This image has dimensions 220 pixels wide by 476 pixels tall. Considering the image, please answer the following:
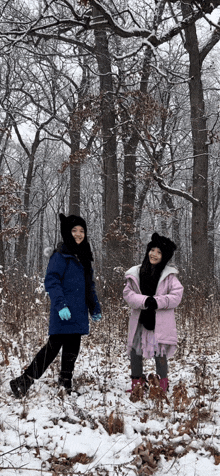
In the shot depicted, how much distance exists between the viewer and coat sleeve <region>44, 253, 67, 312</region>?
348 cm

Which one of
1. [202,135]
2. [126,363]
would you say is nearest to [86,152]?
[202,135]

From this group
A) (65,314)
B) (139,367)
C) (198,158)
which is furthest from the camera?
(198,158)

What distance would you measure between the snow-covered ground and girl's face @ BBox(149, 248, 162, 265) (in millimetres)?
1172

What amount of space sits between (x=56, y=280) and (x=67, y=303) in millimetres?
248

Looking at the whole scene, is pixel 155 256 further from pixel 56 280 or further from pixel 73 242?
pixel 56 280

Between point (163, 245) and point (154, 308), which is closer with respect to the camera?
point (154, 308)

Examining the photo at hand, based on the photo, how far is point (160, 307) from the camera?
357 centimetres

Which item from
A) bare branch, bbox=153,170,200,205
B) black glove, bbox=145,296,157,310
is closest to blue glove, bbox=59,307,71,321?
black glove, bbox=145,296,157,310

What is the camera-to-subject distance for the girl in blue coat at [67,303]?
3543mm

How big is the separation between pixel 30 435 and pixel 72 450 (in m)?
0.41

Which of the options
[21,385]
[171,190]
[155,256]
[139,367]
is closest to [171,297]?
[155,256]

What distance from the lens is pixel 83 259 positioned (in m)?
3.88

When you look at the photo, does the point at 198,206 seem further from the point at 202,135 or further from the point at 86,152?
the point at 86,152

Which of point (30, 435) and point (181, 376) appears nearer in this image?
point (30, 435)
